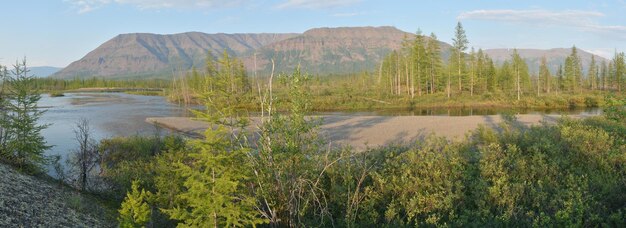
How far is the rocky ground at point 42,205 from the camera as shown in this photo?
1138 centimetres

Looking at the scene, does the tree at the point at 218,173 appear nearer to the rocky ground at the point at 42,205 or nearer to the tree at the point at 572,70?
the rocky ground at the point at 42,205

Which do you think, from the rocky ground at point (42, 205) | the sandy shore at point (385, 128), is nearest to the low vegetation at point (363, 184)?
the rocky ground at point (42, 205)

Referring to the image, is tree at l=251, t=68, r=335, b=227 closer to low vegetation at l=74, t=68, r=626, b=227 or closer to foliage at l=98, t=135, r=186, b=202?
low vegetation at l=74, t=68, r=626, b=227

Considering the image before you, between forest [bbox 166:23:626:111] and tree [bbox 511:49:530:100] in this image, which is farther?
tree [bbox 511:49:530:100]

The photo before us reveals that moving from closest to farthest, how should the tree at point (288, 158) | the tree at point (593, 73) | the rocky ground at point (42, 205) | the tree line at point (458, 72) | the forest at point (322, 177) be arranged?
the forest at point (322, 177) < the tree at point (288, 158) < the rocky ground at point (42, 205) < the tree line at point (458, 72) < the tree at point (593, 73)

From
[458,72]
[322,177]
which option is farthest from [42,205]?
[458,72]

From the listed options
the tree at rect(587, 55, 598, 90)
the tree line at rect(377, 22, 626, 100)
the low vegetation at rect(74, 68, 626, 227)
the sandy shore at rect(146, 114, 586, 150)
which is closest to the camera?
the low vegetation at rect(74, 68, 626, 227)

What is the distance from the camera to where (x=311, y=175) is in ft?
36.8

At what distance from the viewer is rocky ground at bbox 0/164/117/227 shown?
1138cm

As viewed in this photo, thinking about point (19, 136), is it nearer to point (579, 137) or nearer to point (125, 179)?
point (125, 179)

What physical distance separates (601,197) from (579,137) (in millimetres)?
5000

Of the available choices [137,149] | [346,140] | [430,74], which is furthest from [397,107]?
[137,149]

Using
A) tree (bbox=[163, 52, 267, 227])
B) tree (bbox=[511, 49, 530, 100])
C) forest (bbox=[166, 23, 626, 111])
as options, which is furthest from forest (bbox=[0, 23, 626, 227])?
tree (bbox=[511, 49, 530, 100])

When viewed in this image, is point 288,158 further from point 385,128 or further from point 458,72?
point 458,72
